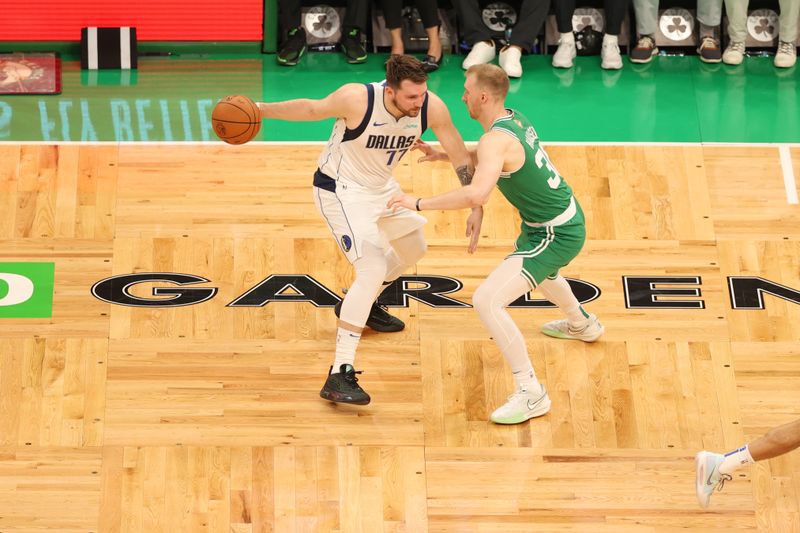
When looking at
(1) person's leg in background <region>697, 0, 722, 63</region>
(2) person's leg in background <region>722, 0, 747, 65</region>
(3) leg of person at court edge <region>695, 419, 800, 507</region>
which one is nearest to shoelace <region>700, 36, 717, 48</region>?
(1) person's leg in background <region>697, 0, 722, 63</region>

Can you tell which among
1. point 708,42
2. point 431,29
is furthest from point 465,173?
point 708,42

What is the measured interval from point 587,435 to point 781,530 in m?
1.17

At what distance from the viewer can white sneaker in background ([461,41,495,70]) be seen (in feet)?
34.3

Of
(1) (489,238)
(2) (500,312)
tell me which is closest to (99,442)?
(2) (500,312)

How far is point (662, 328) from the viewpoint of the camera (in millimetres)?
8148

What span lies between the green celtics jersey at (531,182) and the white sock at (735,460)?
164 centimetres

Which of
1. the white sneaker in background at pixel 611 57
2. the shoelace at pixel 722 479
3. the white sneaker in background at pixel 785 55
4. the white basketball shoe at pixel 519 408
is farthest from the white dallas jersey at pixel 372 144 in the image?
the white sneaker in background at pixel 785 55

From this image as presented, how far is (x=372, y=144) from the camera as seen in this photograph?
24.3 ft

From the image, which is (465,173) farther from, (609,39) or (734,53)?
(734,53)

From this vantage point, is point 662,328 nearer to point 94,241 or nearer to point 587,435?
point 587,435

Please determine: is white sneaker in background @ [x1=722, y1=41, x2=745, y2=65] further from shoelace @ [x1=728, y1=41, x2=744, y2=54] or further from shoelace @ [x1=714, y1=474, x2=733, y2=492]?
shoelace @ [x1=714, y1=474, x2=733, y2=492]

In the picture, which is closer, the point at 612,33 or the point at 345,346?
the point at 345,346

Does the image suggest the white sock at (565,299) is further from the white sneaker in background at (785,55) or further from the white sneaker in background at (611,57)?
the white sneaker in background at (785,55)

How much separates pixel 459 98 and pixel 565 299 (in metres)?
2.79
